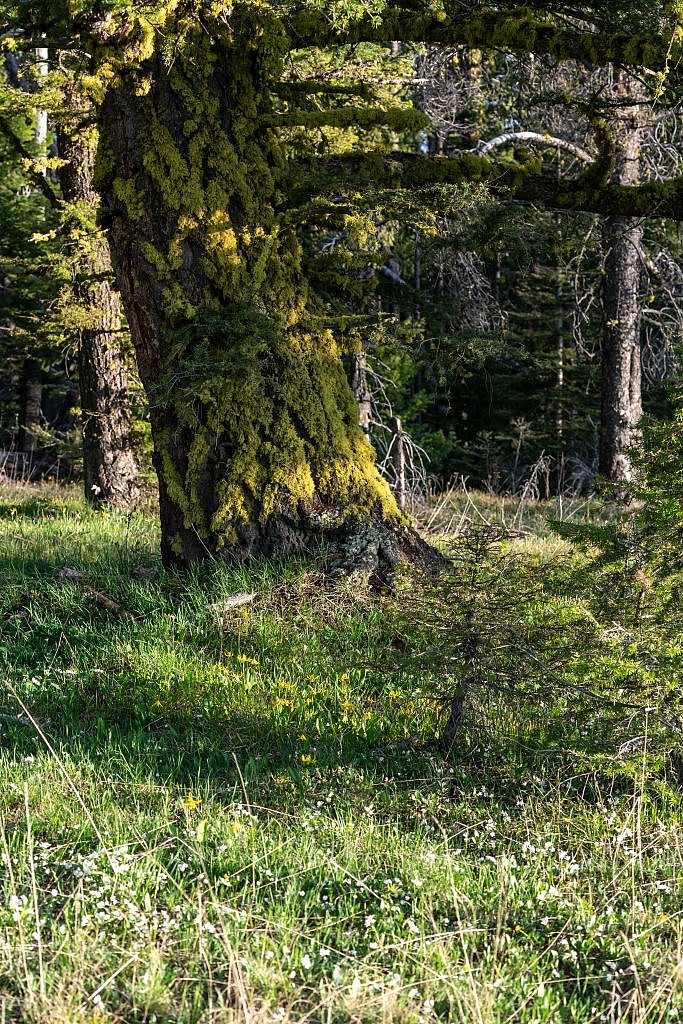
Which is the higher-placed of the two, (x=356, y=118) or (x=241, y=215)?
(x=356, y=118)

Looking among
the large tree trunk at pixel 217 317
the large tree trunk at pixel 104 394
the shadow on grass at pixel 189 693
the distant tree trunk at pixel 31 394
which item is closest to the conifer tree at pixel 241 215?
the large tree trunk at pixel 217 317

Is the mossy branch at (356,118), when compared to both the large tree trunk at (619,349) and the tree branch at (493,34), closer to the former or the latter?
the tree branch at (493,34)

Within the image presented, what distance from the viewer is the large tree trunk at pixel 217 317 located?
22.1ft

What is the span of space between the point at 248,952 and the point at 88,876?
73 centimetres

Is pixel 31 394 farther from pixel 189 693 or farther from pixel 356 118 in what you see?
pixel 189 693

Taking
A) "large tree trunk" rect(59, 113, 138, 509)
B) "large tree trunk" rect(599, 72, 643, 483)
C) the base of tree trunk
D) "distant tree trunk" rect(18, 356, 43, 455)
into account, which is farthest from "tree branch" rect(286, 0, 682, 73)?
"distant tree trunk" rect(18, 356, 43, 455)

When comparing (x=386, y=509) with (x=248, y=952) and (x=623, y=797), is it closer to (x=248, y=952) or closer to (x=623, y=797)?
(x=623, y=797)

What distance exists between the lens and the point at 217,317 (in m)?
6.62

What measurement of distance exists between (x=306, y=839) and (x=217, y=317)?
157 inches

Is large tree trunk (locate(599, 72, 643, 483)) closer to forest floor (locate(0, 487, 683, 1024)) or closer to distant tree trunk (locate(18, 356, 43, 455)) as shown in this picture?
forest floor (locate(0, 487, 683, 1024))

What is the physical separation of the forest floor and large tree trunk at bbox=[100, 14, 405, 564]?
2.87ft

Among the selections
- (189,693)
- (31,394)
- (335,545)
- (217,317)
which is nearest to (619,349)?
(335,545)

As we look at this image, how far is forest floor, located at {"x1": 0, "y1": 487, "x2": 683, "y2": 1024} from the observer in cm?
281

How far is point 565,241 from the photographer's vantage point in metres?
11.5
